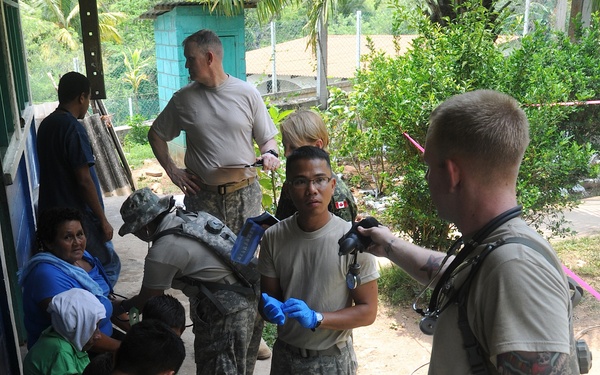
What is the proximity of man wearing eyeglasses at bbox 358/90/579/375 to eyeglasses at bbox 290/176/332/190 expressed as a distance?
3.54ft

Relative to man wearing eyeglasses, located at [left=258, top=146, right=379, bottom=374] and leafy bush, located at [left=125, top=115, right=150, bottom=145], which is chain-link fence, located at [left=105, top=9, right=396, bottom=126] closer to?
leafy bush, located at [left=125, top=115, right=150, bottom=145]

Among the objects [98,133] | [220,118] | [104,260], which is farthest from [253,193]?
[98,133]

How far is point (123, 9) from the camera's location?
25672 millimetres

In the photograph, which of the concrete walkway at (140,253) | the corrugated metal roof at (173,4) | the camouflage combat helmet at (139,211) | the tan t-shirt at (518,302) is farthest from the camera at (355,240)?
the corrugated metal roof at (173,4)

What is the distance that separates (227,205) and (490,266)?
3.18 metres

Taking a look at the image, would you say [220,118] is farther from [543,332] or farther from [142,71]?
[142,71]

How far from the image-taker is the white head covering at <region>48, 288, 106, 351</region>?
270 cm

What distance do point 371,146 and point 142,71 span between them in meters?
16.8

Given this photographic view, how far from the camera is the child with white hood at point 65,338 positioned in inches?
105

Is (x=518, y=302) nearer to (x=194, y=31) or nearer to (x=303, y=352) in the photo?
(x=303, y=352)

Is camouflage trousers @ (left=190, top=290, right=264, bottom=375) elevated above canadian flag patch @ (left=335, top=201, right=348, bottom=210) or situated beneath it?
situated beneath

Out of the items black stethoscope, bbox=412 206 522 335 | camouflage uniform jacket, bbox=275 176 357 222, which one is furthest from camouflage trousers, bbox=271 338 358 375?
black stethoscope, bbox=412 206 522 335

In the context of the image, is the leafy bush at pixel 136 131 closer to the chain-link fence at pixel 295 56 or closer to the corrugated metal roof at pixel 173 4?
the chain-link fence at pixel 295 56

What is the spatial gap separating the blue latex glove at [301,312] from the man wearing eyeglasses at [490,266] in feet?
2.68
